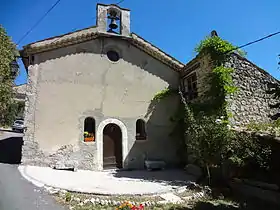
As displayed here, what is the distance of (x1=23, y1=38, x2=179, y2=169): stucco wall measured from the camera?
33.6 feet

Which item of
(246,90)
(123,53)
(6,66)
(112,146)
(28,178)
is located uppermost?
(123,53)

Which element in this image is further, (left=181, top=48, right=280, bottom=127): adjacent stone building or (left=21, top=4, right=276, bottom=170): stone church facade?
(left=21, top=4, right=276, bottom=170): stone church facade

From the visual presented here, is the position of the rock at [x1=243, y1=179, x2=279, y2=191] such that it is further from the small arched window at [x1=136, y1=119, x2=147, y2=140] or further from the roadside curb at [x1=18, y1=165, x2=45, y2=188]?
the roadside curb at [x1=18, y1=165, x2=45, y2=188]

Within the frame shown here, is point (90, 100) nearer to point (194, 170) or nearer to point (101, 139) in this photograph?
point (101, 139)

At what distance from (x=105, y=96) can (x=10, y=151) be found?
668 centimetres

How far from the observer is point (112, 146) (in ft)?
38.0

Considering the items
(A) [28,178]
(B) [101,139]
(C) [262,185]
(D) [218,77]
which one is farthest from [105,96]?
(C) [262,185]

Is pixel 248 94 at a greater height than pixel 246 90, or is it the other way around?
pixel 246 90

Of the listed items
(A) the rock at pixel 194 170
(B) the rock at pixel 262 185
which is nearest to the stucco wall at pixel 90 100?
(A) the rock at pixel 194 170

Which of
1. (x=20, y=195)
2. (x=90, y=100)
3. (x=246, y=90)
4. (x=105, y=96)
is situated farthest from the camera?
(x=105, y=96)

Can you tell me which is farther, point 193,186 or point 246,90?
point 246,90

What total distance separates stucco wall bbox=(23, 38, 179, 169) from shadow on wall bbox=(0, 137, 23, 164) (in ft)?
5.04

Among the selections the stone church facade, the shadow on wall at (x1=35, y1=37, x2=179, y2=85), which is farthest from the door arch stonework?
the shadow on wall at (x1=35, y1=37, x2=179, y2=85)

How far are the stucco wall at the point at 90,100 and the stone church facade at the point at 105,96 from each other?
0.04 meters
